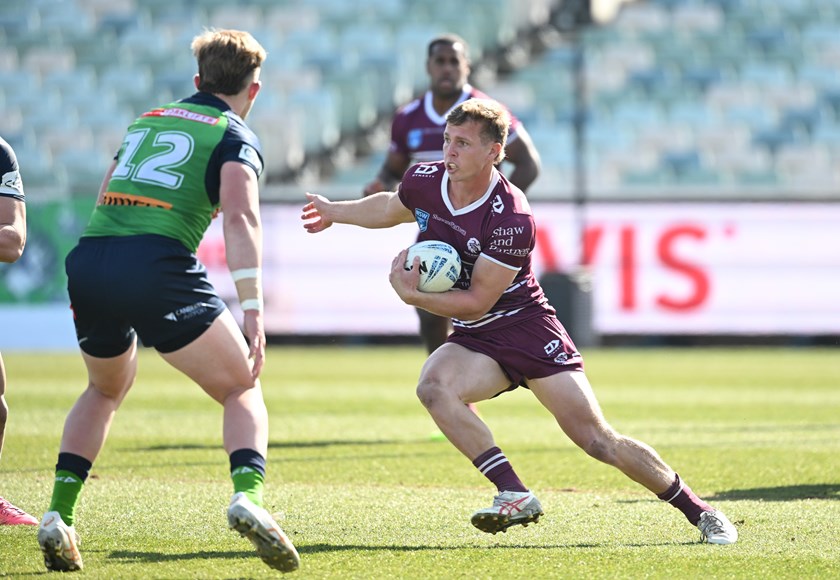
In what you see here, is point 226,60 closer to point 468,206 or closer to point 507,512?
point 468,206

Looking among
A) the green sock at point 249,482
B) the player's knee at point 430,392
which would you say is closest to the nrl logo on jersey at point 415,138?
the player's knee at point 430,392

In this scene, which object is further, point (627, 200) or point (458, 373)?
point (627, 200)

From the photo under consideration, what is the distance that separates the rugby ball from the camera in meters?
5.79

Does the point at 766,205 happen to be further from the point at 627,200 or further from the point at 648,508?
the point at 648,508

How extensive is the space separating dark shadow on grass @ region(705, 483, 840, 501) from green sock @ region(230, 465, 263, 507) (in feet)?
9.52

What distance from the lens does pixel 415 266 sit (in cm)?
578

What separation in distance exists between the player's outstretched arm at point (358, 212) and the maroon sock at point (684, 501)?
1629 millimetres

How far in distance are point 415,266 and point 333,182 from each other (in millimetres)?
17756

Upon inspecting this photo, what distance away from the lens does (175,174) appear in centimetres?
503

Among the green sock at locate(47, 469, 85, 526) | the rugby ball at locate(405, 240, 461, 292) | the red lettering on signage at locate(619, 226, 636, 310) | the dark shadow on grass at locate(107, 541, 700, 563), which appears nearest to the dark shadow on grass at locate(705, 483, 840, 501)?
the dark shadow on grass at locate(107, 541, 700, 563)

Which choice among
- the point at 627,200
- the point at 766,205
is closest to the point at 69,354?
the point at 627,200

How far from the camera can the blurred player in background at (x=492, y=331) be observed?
18.9 feet

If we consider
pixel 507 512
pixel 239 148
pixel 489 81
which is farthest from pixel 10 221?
pixel 489 81

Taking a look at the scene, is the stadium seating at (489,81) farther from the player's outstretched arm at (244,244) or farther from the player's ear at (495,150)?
the player's outstretched arm at (244,244)
